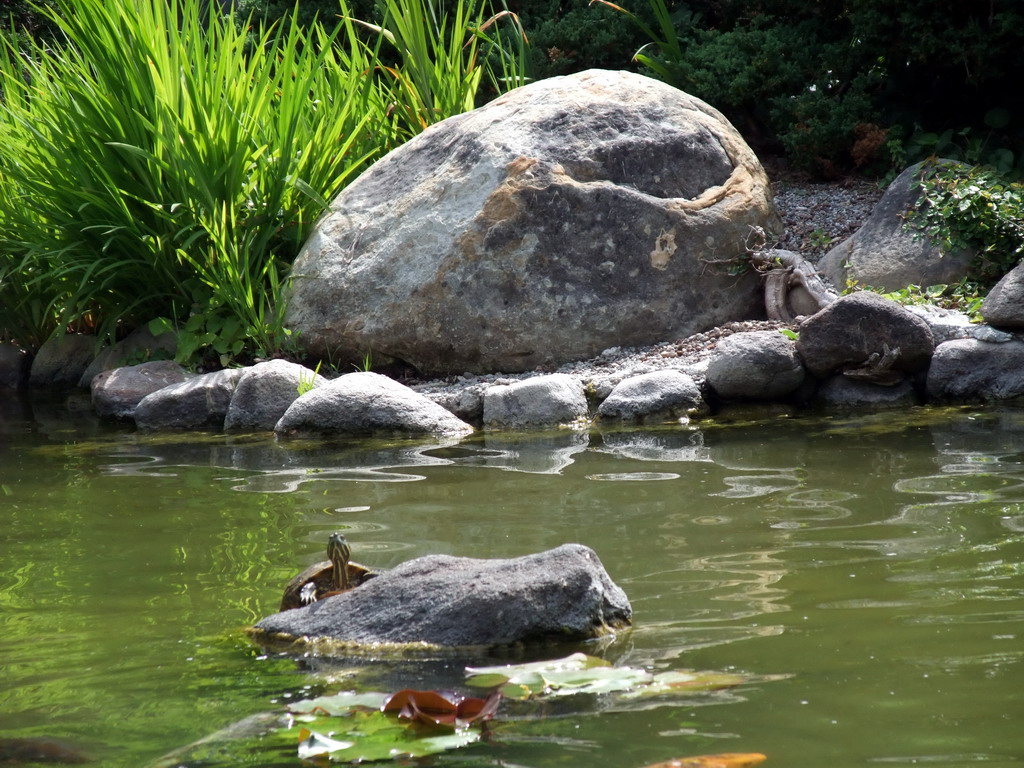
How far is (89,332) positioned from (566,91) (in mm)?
4148

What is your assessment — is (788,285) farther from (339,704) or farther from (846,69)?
(339,704)

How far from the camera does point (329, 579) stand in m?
3.08

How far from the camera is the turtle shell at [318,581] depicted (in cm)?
305

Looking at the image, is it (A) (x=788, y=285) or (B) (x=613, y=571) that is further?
(A) (x=788, y=285)

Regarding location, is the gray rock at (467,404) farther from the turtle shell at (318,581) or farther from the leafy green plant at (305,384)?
the turtle shell at (318,581)

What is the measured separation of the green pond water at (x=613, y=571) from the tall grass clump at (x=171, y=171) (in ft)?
5.18

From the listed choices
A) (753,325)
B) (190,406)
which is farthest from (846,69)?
(190,406)

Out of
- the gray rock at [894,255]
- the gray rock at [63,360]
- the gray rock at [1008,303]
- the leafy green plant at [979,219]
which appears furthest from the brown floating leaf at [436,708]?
the gray rock at [63,360]

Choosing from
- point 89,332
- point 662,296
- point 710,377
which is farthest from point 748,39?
point 89,332

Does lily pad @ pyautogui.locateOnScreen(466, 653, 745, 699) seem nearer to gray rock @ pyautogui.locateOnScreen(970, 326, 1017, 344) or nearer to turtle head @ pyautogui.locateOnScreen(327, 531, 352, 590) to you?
turtle head @ pyautogui.locateOnScreen(327, 531, 352, 590)

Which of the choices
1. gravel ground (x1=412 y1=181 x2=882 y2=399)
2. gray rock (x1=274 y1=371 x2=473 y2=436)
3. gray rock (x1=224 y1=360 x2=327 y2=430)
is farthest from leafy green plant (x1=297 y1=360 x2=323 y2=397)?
gravel ground (x1=412 y1=181 x2=882 y2=399)

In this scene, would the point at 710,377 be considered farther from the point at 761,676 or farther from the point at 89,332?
the point at 89,332

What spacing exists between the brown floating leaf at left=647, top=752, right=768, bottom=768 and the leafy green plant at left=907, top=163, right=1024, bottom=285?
550 centimetres

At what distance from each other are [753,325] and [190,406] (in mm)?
3469
